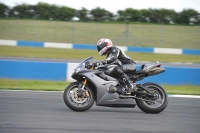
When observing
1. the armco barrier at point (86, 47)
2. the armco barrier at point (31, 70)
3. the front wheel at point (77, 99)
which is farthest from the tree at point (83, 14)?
the front wheel at point (77, 99)

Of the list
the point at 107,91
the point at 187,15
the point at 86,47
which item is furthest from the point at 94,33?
the point at 107,91

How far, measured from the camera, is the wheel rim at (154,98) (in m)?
8.44

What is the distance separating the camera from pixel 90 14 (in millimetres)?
37625

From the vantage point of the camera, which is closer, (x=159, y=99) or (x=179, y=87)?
(x=159, y=99)

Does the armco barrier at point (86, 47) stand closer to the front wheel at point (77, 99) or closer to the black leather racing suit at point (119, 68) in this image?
the black leather racing suit at point (119, 68)

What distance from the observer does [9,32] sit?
99.2 feet

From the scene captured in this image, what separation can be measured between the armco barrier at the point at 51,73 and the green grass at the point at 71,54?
11059 millimetres

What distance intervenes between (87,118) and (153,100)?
158cm

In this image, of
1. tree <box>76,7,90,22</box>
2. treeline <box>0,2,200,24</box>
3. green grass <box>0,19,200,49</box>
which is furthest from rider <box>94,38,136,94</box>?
tree <box>76,7,90,22</box>

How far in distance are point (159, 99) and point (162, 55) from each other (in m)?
19.4

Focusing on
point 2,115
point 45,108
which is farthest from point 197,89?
point 2,115

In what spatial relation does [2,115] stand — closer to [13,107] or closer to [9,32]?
[13,107]

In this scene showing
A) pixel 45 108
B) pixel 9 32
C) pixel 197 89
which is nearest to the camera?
pixel 45 108

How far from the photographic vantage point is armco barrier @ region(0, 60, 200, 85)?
1334 cm
